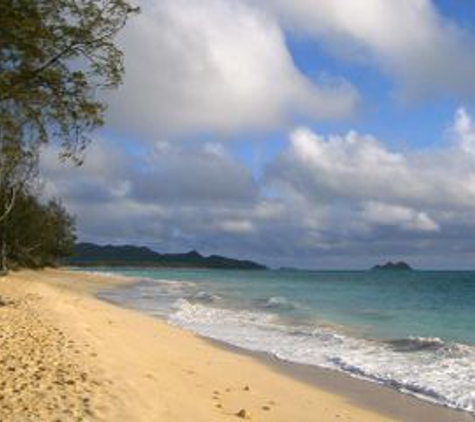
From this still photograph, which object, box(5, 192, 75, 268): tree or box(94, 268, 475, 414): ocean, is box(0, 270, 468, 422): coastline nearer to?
box(94, 268, 475, 414): ocean

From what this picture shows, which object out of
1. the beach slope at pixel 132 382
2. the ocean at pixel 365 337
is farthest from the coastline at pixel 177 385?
the ocean at pixel 365 337

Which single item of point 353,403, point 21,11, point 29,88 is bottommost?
point 353,403

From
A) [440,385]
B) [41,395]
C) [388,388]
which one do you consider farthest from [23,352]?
[440,385]

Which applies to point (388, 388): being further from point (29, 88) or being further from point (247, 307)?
point (247, 307)

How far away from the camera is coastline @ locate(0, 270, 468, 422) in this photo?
1048 centimetres

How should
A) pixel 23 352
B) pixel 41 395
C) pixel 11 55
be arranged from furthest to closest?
pixel 23 352 → pixel 11 55 → pixel 41 395

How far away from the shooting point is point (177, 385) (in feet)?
42.9

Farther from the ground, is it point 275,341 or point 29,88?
point 29,88

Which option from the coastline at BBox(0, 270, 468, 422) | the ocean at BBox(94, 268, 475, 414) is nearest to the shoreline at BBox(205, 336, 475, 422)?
the coastline at BBox(0, 270, 468, 422)

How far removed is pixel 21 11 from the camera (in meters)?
11.7

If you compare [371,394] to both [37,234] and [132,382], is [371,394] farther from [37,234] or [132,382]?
[37,234]

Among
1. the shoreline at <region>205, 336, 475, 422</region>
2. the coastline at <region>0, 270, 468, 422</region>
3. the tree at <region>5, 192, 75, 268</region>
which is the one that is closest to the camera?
the coastline at <region>0, 270, 468, 422</region>

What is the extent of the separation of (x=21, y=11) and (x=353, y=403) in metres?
8.38

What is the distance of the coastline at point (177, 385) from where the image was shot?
34.4 feet
